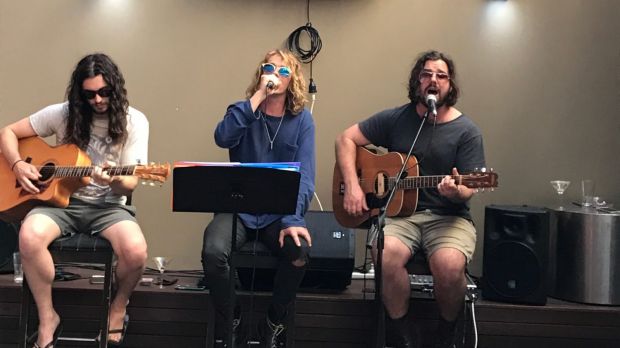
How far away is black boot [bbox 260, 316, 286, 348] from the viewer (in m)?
2.68

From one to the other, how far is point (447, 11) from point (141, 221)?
2.16 meters

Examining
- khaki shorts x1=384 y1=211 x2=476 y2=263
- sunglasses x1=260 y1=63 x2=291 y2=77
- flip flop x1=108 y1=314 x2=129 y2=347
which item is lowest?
flip flop x1=108 y1=314 x2=129 y2=347

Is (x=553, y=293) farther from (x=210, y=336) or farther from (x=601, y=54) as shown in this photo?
(x=210, y=336)

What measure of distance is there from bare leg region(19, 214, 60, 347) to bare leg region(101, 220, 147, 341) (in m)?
0.23

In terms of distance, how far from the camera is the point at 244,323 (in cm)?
290

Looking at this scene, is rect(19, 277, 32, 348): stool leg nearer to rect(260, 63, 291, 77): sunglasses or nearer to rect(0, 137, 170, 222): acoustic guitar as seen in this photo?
rect(0, 137, 170, 222): acoustic guitar

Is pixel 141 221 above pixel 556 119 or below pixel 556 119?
below

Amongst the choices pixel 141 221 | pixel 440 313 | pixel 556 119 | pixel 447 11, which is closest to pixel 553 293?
pixel 440 313

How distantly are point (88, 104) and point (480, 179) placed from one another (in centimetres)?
174

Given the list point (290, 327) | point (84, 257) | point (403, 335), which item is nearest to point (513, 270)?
point (403, 335)

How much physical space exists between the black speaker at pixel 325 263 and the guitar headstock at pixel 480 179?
Result: 70cm

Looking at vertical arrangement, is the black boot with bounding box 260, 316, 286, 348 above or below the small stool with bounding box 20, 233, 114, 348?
below

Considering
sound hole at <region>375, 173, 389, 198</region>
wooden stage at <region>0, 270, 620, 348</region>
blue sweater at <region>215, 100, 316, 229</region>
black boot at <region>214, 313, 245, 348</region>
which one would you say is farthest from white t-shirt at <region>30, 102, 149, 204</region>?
sound hole at <region>375, 173, 389, 198</region>

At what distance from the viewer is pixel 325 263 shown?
298 cm
